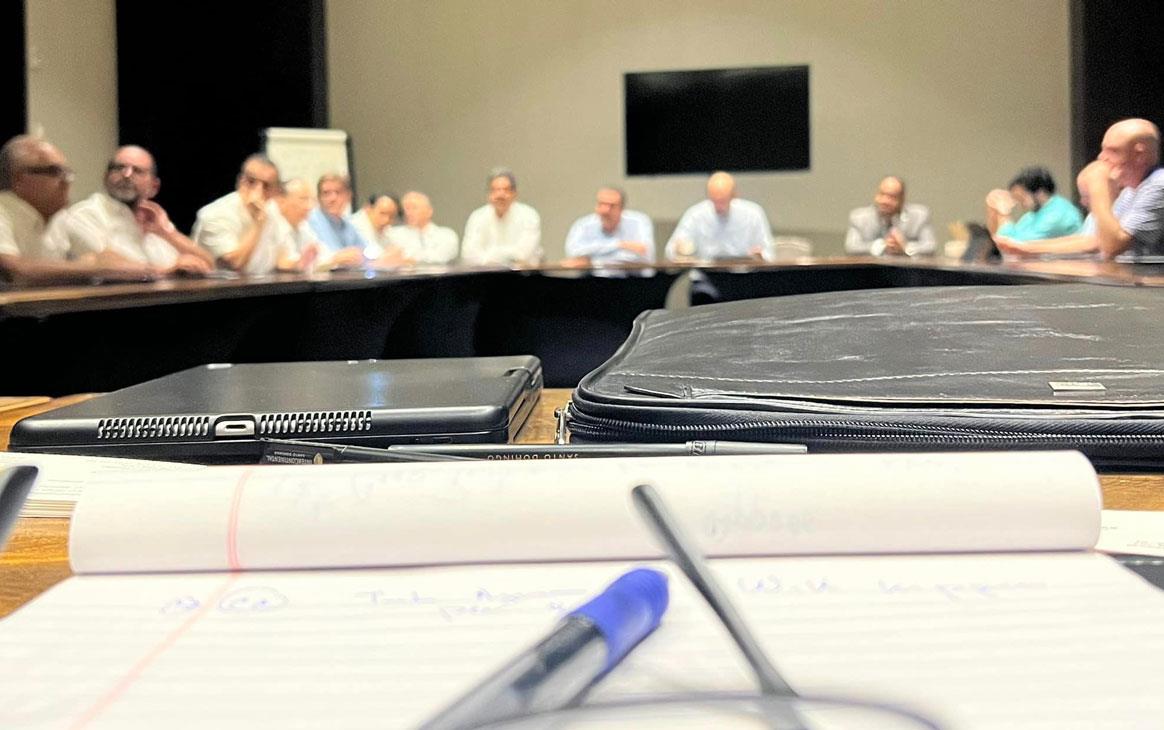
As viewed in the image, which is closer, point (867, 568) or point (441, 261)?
point (867, 568)

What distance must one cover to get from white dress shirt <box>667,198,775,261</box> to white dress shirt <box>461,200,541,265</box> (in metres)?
0.74

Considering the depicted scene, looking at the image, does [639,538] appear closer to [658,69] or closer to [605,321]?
[605,321]

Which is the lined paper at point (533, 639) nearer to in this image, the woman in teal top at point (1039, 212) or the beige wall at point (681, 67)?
the woman in teal top at point (1039, 212)

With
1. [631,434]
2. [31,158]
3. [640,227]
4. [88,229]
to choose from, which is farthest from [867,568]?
[640,227]

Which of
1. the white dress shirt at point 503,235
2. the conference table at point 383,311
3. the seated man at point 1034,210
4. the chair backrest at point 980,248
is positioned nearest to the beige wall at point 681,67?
the white dress shirt at point 503,235

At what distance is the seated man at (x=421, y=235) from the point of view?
18.7 ft

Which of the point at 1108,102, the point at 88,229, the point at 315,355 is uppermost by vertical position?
the point at 1108,102

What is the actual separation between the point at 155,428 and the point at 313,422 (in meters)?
0.07

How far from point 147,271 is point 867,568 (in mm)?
3005

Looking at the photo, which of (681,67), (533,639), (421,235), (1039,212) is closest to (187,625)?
(533,639)

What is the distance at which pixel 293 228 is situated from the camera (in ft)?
15.5

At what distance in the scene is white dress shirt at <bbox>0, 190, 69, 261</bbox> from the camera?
3006 millimetres

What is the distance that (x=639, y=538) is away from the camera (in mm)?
268

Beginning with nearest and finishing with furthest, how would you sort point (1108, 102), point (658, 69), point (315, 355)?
1. point (315, 355)
2. point (1108, 102)
3. point (658, 69)
